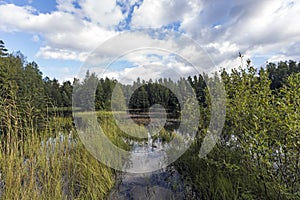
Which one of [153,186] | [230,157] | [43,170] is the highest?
[230,157]

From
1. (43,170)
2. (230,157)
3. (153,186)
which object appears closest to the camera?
(43,170)

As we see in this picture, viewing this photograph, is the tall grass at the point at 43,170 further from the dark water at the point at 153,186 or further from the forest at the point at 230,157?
the dark water at the point at 153,186

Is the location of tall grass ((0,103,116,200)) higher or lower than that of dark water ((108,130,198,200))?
higher

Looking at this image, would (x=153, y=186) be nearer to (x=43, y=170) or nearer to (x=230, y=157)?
(x=230, y=157)

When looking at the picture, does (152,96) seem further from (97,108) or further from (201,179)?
(201,179)

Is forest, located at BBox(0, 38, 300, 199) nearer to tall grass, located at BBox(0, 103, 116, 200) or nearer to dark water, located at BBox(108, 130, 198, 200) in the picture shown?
tall grass, located at BBox(0, 103, 116, 200)

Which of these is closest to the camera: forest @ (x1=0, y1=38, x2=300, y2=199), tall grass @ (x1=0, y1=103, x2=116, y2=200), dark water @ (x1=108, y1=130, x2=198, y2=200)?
forest @ (x1=0, y1=38, x2=300, y2=199)

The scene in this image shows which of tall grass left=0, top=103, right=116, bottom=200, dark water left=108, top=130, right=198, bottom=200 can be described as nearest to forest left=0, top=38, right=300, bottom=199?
tall grass left=0, top=103, right=116, bottom=200

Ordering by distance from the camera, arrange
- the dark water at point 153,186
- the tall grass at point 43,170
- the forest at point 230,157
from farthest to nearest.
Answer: the dark water at point 153,186, the tall grass at point 43,170, the forest at point 230,157

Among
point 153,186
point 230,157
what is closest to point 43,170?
point 153,186

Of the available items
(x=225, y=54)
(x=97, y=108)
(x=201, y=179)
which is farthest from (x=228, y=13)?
(x=97, y=108)

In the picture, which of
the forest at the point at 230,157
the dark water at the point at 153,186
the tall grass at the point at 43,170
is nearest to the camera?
the forest at the point at 230,157

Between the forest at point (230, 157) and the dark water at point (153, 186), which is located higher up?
the forest at point (230, 157)

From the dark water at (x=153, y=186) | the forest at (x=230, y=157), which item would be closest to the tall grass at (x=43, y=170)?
the forest at (x=230, y=157)
